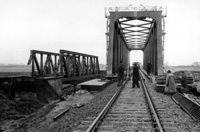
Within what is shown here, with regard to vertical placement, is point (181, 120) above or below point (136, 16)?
below

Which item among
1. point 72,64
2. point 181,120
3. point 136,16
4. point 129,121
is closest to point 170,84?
point 181,120

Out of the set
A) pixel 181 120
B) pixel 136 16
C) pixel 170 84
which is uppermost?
pixel 136 16

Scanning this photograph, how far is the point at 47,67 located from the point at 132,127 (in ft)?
33.6

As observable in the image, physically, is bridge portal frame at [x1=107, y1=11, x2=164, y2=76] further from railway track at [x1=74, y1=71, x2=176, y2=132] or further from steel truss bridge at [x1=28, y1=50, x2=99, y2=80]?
railway track at [x1=74, y1=71, x2=176, y2=132]

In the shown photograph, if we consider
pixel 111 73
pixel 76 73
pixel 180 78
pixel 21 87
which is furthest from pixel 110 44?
pixel 21 87

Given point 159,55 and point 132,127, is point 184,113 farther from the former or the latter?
point 159,55

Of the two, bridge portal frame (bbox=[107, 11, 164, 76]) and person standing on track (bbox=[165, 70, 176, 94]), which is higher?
bridge portal frame (bbox=[107, 11, 164, 76])

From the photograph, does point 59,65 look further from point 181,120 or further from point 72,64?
point 181,120

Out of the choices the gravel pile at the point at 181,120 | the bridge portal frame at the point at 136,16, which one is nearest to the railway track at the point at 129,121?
the gravel pile at the point at 181,120

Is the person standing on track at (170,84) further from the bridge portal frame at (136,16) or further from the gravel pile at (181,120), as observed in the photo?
the bridge portal frame at (136,16)

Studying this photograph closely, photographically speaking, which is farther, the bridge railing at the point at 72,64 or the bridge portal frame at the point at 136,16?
the bridge portal frame at the point at 136,16

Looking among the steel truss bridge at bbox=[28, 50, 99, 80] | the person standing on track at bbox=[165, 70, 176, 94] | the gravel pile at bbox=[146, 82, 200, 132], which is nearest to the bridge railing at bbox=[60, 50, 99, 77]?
the steel truss bridge at bbox=[28, 50, 99, 80]

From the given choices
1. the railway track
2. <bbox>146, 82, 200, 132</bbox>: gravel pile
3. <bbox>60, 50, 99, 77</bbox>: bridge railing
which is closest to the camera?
the railway track

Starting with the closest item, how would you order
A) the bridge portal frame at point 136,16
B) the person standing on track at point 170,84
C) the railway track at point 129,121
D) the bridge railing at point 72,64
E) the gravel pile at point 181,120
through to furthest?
the railway track at point 129,121, the gravel pile at point 181,120, the person standing on track at point 170,84, the bridge railing at point 72,64, the bridge portal frame at point 136,16
